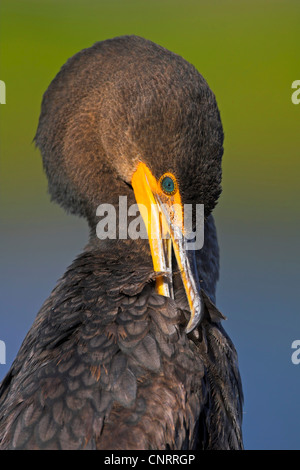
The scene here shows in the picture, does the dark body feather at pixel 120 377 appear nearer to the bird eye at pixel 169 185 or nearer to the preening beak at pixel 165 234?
the preening beak at pixel 165 234

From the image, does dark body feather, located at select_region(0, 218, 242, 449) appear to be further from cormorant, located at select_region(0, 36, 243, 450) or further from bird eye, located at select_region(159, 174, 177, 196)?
bird eye, located at select_region(159, 174, 177, 196)

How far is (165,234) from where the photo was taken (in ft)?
10.3

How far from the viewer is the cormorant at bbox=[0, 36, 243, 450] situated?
2.63m

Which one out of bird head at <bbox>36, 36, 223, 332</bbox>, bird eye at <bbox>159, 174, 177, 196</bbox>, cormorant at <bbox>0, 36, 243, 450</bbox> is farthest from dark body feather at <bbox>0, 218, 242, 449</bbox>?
bird eye at <bbox>159, 174, 177, 196</bbox>

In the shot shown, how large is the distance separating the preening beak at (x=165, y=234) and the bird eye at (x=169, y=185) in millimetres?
20

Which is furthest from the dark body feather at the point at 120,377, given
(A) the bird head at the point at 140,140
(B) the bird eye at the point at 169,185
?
(B) the bird eye at the point at 169,185

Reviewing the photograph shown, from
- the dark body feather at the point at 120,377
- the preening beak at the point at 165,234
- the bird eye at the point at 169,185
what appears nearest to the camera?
the dark body feather at the point at 120,377

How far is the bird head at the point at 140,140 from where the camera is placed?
3.05 metres

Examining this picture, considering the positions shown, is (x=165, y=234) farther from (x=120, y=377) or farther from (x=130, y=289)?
(x=120, y=377)

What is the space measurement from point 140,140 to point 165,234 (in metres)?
0.41

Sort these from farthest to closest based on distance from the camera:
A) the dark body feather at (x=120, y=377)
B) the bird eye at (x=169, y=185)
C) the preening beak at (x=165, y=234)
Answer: the bird eye at (x=169, y=185), the preening beak at (x=165, y=234), the dark body feather at (x=120, y=377)

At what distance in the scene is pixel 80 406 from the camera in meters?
2.64

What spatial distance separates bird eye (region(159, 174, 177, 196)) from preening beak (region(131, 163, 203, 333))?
20mm
